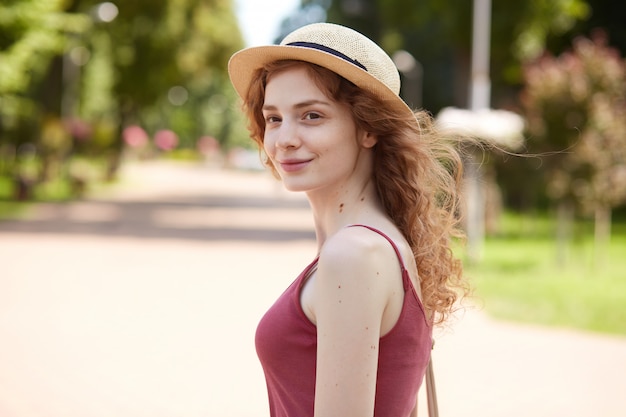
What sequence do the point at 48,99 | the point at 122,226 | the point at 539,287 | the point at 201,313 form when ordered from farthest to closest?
the point at 48,99 < the point at 122,226 < the point at 539,287 < the point at 201,313

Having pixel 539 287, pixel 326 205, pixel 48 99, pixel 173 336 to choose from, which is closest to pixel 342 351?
pixel 326 205

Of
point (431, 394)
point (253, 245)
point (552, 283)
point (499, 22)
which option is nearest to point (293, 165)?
point (431, 394)

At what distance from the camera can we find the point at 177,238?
17422mm

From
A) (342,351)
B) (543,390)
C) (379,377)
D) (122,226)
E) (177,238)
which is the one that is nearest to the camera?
(342,351)

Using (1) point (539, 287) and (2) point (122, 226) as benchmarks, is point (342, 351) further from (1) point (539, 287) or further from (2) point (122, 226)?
(2) point (122, 226)

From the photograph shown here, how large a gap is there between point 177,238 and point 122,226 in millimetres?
2653

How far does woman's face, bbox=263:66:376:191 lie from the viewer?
1838 mm

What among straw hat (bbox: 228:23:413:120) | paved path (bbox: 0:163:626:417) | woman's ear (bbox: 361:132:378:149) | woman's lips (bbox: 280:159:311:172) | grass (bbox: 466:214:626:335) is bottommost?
grass (bbox: 466:214:626:335)

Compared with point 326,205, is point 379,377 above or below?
below

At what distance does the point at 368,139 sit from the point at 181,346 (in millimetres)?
5973

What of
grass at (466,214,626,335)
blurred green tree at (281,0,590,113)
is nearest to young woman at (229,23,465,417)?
grass at (466,214,626,335)

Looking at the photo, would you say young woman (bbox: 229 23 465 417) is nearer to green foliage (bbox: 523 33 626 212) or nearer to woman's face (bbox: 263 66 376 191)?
woman's face (bbox: 263 66 376 191)

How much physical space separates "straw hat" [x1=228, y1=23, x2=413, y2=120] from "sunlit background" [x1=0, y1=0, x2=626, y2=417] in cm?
41

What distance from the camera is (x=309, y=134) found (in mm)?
1847
